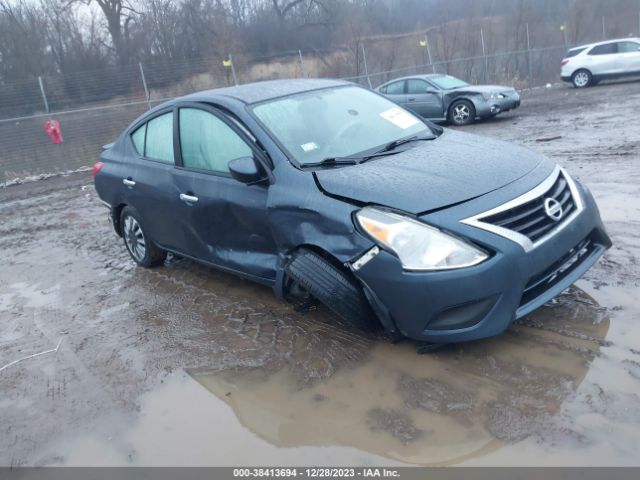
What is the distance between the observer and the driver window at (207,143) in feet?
13.1

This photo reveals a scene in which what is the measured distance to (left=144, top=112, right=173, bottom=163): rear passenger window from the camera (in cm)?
468

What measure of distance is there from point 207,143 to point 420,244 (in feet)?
6.82

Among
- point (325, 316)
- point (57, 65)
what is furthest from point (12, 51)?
point (325, 316)

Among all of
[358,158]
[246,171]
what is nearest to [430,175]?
[358,158]

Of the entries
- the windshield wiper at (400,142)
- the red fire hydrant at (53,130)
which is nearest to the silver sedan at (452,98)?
the red fire hydrant at (53,130)

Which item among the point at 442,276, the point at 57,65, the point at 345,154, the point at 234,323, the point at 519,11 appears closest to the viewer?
the point at 442,276

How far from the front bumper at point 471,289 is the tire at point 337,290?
9cm

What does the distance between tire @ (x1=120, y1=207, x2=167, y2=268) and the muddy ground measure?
35cm

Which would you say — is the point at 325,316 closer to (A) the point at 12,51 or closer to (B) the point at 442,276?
(B) the point at 442,276

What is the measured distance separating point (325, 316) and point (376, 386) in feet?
3.08

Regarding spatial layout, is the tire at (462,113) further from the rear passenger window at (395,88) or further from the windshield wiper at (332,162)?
the windshield wiper at (332,162)

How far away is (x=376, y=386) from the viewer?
3105 millimetres

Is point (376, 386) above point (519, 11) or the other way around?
the other way around

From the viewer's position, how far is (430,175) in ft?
10.8
